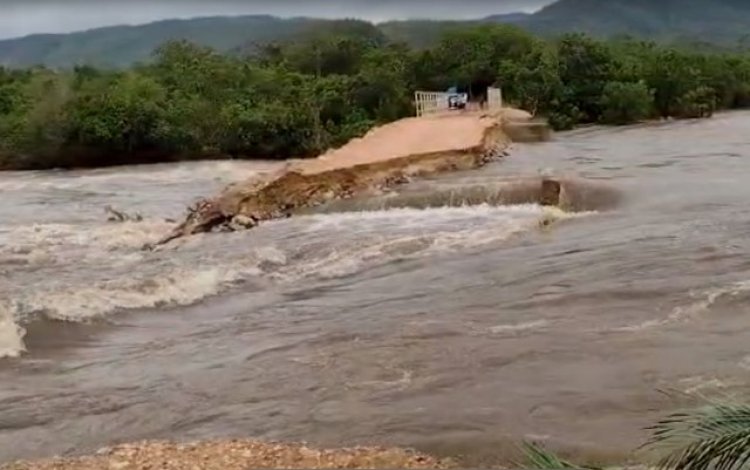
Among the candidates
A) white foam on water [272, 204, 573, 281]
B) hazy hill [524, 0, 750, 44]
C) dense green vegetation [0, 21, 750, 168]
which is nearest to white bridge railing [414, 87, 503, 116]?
dense green vegetation [0, 21, 750, 168]

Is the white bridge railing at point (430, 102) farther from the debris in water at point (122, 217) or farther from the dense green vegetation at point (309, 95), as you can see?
the debris in water at point (122, 217)

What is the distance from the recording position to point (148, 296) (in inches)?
486

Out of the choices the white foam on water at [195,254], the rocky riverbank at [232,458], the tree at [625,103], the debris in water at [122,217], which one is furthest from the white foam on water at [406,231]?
the tree at [625,103]

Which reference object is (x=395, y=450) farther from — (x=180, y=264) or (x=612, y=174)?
(x=612, y=174)

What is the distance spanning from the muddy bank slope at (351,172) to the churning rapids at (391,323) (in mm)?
853

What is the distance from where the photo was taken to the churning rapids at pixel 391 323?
741cm

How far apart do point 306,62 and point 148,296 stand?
135 feet

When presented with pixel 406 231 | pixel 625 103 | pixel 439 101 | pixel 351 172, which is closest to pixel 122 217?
pixel 351 172

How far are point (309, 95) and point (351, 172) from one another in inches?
762

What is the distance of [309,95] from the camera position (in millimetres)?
39719

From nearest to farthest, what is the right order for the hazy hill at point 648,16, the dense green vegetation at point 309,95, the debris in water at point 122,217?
1. the debris in water at point 122,217
2. the dense green vegetation at point 309,95
3. the hazy hill at point 648,16

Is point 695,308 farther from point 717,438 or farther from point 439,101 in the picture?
point 439,101

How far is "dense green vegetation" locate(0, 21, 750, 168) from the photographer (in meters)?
36.3

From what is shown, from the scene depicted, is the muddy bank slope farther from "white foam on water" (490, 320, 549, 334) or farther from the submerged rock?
"white foam on water" (490, 320, 549, 334)
